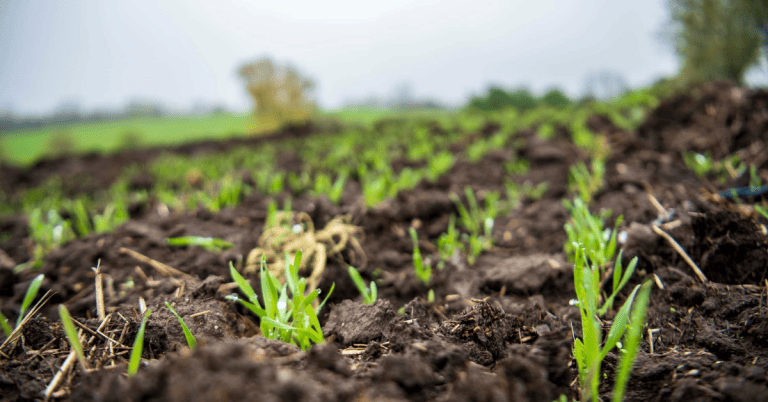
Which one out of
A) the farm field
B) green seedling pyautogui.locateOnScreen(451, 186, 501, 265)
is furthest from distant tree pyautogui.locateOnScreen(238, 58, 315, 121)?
green seedling pyautogui.locateOnScreen(451, 186, 501, 265)

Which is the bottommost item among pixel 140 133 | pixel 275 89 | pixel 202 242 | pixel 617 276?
pixel 617 276

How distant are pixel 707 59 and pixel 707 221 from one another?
14.4 feet

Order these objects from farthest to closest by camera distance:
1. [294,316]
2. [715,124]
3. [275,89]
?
[275,89]
[715,124]
[294,316]

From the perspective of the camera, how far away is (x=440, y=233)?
6.49 feet

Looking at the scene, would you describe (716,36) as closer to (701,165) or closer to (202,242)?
(701,165)

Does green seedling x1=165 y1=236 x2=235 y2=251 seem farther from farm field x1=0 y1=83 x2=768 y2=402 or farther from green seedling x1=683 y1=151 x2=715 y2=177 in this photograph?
green seedling x1=683 y1=151 x2=715 y2=177

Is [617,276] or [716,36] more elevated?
[716,36]

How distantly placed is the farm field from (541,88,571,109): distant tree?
294 inches

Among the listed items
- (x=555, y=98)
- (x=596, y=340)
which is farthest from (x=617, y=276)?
(x=555, y=98)

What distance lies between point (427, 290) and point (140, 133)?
45.1 feet

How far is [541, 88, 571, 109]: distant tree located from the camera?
990cm

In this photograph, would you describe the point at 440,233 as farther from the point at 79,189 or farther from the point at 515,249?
the point at 79,189

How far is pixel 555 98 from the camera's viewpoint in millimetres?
10273

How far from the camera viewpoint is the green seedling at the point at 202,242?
155 cm
